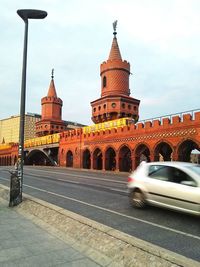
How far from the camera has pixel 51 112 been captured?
64.9 metres

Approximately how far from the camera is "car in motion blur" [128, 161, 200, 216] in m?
7.01

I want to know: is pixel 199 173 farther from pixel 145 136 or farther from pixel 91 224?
pixel 145 136

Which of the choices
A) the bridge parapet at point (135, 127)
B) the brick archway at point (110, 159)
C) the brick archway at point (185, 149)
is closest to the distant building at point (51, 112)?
the bridge parapet at point (135, 127)

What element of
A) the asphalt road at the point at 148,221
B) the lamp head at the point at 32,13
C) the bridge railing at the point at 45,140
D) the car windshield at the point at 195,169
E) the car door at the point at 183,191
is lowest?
the asphalt road at the point at 148,221

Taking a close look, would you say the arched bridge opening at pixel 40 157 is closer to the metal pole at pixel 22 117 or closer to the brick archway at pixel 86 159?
the brick archway at pixel 86 159

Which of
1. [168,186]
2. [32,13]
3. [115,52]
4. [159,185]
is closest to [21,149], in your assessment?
[32,13]

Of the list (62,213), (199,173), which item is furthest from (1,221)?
(199,173)

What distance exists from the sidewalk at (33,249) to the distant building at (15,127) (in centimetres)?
14687

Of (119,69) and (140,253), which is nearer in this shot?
(140,253)

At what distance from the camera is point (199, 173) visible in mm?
7340

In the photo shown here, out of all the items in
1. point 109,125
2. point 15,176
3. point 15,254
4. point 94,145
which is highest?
point 109,125

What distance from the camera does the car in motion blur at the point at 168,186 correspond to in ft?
23.0

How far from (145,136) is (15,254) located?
2778 centimetres

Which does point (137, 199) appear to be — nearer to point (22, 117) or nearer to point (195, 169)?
point (195, 169)
